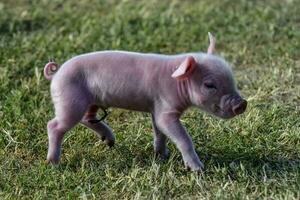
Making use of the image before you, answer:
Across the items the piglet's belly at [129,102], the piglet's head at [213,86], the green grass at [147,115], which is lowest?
the green grass at [147,115]

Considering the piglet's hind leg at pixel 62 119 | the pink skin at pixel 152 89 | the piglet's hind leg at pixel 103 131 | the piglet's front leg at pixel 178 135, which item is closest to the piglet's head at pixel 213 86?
the pink skin at pixel 152 89

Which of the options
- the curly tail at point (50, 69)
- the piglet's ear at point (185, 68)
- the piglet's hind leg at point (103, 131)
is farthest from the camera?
the piglet's hind leg at point (103, 131)

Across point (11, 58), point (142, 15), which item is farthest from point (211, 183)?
point (142, 15)

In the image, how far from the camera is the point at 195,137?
478 centimetres

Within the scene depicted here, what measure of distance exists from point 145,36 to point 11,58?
133cm

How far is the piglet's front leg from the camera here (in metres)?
4.14

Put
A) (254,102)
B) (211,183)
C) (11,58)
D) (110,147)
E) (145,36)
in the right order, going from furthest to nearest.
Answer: (145,36), (11,58), (254,102), (110,147), (211,183)

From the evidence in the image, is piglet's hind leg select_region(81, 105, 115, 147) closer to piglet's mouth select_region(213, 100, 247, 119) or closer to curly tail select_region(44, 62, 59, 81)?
curly tail select_region(44, 62, 59, 81)

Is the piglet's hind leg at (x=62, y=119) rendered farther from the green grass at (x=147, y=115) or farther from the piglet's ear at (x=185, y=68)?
the piglet's ear at (x=185, y=68)

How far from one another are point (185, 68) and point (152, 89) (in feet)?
0.80

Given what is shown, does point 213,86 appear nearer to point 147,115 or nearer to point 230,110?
point 230,110

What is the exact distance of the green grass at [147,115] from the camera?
4.08 m

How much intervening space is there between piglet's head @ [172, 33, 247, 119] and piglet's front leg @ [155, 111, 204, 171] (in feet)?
0.53

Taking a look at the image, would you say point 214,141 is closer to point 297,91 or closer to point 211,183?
point 211,183
